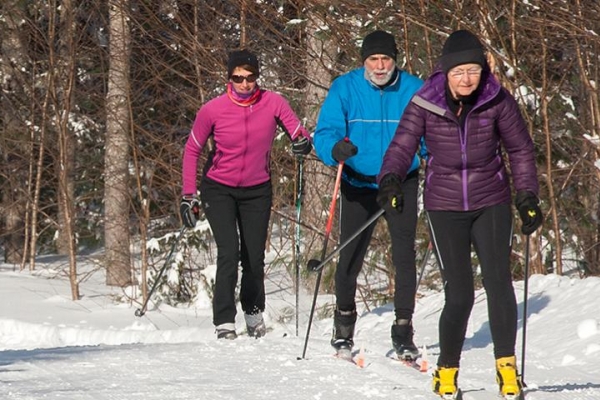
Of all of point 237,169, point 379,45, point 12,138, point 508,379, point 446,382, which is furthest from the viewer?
point 12,138

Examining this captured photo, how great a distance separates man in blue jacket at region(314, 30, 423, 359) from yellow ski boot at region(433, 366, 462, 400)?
1339 mm

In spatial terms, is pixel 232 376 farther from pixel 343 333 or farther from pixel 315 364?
pixel 343 333

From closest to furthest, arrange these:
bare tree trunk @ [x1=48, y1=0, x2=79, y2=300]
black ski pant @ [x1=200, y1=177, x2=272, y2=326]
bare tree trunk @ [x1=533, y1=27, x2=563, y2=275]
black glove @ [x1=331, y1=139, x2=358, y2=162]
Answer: black glove @ [x1=331, y1=139, x2=358, y2=162] < black ski pant @ [x1=200, y1=177, x2=272, y2=326] < bare tree trunk @ [x1=533, y1=27, x2=563, y2=275] < bare tree trunk @ [x1=48, y1=0, x2=79, y2=300]

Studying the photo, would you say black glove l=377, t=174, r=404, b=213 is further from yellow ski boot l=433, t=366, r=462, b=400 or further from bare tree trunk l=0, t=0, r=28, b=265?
bare tree trunk l=0, t=0, r=28, b=265

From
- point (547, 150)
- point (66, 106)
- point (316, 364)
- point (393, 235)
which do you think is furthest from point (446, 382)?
point (66, 106)

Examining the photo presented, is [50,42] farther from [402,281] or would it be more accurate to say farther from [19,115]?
[402,281]

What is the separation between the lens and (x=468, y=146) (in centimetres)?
553

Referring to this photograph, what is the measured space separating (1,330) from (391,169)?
8.74m

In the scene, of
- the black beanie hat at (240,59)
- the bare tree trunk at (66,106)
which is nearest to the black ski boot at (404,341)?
the black beanie hat at (240,59)

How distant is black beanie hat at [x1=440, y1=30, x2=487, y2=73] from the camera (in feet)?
17.7

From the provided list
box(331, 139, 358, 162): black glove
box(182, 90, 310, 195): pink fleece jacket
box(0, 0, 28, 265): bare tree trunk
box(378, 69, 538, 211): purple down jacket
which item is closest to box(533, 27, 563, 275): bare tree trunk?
box(182, 90, 310, 195): pink fleece jacket

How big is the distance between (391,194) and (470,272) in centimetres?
51

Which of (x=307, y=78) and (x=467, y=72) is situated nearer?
(x=467, y=72)

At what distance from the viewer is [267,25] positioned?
12.7m
